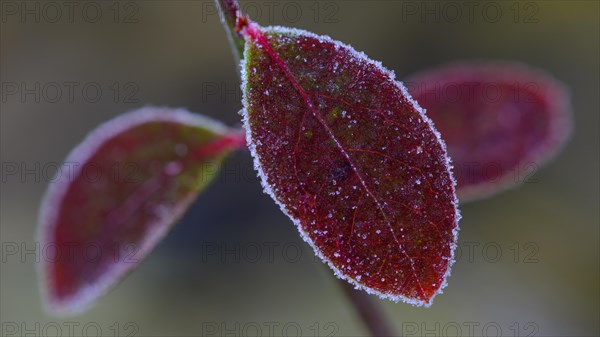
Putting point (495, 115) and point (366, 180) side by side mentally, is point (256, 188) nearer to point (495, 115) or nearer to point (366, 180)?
point (495, 115)

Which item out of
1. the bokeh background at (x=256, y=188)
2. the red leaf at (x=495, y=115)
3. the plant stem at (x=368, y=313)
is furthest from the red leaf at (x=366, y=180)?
the bokeh background at (x=256, y=188)

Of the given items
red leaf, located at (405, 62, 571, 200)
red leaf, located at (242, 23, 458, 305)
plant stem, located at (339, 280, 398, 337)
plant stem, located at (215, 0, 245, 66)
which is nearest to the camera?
red leaf, located at (242, 23, 458, 305)

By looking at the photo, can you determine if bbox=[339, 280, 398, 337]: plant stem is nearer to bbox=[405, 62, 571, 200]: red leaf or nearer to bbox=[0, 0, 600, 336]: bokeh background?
bbox=[405, 62, 571, 200]: red leaf

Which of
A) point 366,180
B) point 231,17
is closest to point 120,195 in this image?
point 231,17

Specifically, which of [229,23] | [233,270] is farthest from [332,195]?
[233,270]

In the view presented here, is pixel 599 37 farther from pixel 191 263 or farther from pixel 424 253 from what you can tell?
pixel 424 253

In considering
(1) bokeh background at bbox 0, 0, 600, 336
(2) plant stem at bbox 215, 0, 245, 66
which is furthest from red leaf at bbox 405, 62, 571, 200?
(1) bokeh background at bbox 0, 0, 600, 336
